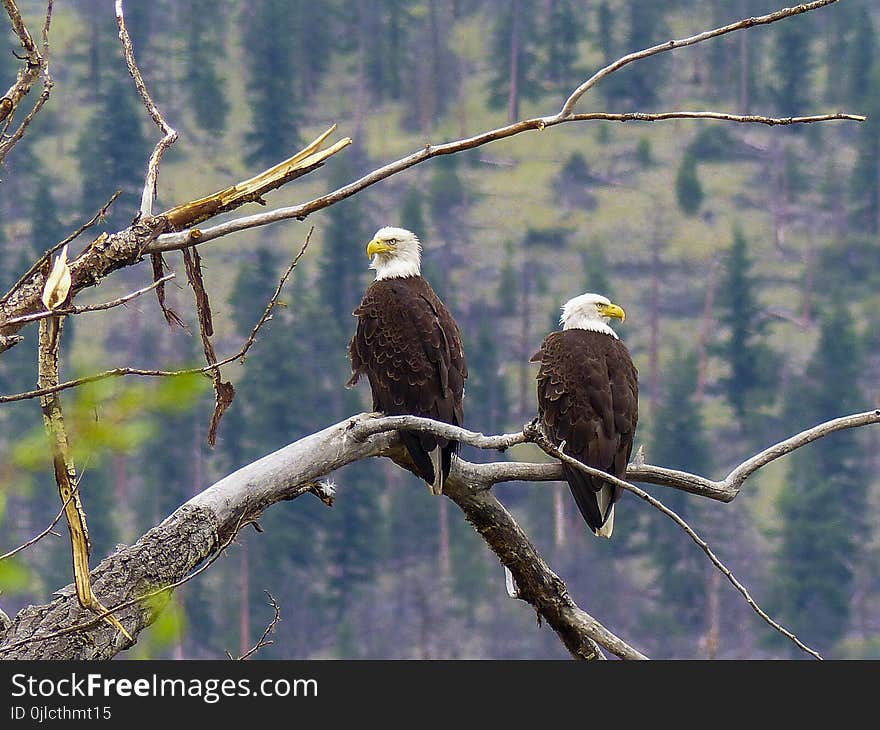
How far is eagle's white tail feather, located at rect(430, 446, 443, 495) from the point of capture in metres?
5.06

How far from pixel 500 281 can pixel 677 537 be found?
16943 mm

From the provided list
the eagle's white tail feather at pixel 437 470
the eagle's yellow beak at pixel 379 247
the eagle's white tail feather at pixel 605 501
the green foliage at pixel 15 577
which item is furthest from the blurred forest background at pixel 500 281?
the green foliage at pixel 15 577

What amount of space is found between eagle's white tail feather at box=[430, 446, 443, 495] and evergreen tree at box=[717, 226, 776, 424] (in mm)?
49495

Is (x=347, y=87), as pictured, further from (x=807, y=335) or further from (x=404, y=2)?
(x=807, y=335)

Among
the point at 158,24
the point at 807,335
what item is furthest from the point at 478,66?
the point at 807,335

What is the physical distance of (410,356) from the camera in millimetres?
6148

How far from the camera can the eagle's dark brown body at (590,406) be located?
247 inches

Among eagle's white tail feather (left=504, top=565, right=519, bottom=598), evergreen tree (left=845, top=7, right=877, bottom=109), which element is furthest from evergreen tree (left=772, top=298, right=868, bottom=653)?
eagle's white tail feather (left=504, top=565, right=519, bottom=598)

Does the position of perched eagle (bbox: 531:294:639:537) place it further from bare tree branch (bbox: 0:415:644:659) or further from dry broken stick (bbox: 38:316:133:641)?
dry broken stick (bbox: 38:316:133:641)

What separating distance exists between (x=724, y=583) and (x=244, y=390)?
58.1 ft

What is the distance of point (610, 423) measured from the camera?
20.8 feet

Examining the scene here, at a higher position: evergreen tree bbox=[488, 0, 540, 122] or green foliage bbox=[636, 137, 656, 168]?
evergreen tree bbox=[488, 0, 540, 122]

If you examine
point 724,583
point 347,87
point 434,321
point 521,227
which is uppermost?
point 347,87

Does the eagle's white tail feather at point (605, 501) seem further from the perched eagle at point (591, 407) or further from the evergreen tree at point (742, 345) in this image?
the evergreen tree at point (742, 345)
